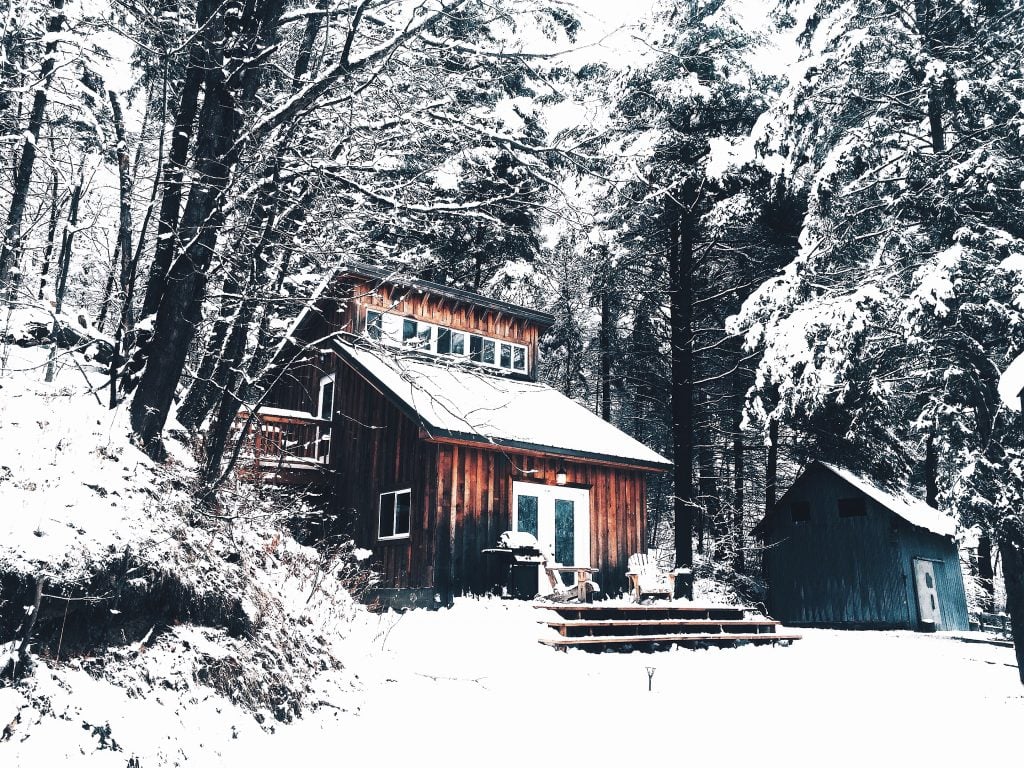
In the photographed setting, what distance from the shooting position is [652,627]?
1200 centimetres

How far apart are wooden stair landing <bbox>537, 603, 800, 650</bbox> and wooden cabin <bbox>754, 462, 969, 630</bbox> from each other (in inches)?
Answer: 285

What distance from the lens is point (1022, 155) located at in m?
10.9

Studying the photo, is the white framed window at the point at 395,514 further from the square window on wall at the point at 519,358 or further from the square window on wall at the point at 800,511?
the square window on wall at the point at 800,511

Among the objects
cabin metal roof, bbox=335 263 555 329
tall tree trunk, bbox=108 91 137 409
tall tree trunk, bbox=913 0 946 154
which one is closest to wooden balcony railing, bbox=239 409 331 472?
cabin metal roof, bbox=335 263 555 329

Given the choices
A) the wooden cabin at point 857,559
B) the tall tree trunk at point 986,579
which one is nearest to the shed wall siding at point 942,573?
the wooden cabin at point 857,559

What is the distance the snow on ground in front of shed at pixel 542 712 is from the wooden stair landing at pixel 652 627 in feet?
0.98

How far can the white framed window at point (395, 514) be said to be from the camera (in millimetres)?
14609

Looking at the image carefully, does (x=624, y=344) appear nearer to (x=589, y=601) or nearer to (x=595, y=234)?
(x=589, y=601)

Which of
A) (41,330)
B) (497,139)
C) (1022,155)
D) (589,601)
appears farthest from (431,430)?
(1022,155)

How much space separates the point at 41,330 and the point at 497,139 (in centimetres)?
487

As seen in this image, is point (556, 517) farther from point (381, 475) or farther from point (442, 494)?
point (381, 475)

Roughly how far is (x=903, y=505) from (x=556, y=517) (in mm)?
9943

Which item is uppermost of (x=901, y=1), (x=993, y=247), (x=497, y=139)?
(x=901, y=1)

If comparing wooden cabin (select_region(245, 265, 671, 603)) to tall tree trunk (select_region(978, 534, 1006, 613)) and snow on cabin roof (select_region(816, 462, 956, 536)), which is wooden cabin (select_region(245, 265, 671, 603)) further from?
tall tree trunk (select_region(978, 534, 1006, 613))
